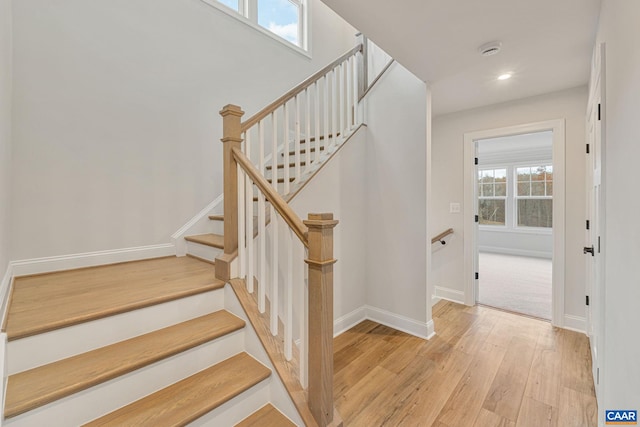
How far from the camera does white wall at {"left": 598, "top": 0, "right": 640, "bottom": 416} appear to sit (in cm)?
90

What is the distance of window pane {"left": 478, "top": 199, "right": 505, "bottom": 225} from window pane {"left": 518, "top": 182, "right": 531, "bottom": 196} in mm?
441

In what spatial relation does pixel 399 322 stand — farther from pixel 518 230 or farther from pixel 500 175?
pixel 500 175

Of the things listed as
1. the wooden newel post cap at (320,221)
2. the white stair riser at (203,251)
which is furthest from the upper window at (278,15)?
the wooden newel post cap at (320,221)

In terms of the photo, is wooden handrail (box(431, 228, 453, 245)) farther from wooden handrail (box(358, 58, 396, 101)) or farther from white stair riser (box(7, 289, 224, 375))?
white stair riser (box(7, 289, 224, 375))

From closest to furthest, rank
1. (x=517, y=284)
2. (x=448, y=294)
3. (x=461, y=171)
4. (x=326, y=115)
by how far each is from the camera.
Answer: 1. (x=326, y=115)
2. (x=461, y=171)
3. (x=448, y=294)
4. (x=517, y=284)

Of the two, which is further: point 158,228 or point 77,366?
point 158,228

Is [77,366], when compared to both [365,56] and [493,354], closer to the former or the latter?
[493,354]

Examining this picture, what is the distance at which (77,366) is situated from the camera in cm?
122

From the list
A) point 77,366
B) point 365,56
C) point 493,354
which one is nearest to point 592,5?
point 365,56

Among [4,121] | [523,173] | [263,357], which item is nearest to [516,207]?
[523,173]

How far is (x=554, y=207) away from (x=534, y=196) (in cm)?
462

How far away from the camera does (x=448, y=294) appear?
361cm

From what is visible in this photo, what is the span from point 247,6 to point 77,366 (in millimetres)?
3611

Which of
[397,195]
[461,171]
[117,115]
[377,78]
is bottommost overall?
[397,195]
